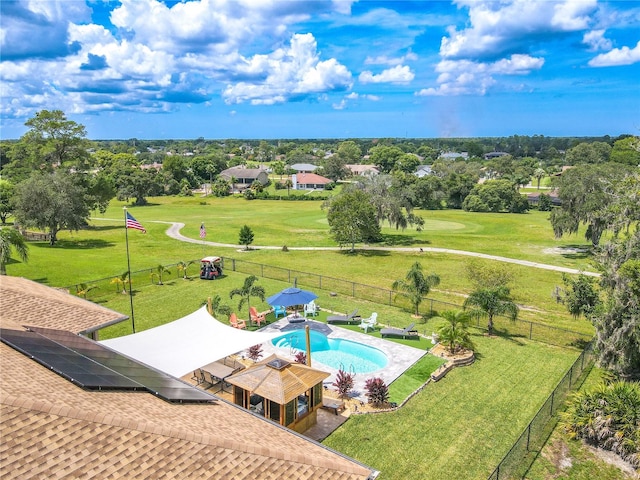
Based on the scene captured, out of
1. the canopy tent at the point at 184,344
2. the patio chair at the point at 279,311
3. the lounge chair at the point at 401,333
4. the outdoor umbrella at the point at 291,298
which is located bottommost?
the lounge chair at the point at 401,333

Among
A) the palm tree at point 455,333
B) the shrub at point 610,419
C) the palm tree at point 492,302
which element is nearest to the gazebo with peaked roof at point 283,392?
the palm tree at point 455,333

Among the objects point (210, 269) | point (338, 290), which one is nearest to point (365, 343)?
point (338, 290)

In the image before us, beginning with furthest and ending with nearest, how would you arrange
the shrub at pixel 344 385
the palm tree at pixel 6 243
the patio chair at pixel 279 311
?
the palm tree at pixel 6 243 → the patio chair at pixel 279 311 → the shrub at pixel 344 385

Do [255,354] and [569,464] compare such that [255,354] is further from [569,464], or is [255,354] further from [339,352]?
[569,464]

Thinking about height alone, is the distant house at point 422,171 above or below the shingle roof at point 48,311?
above

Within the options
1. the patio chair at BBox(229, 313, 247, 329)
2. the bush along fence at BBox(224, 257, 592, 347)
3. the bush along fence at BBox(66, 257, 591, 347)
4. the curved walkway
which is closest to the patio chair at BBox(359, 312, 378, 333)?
the bush along fence at BBox(66, 257, 591, 347)

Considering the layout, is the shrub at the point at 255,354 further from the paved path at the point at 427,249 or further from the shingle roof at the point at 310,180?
the shingle roof at the point at 310,180
